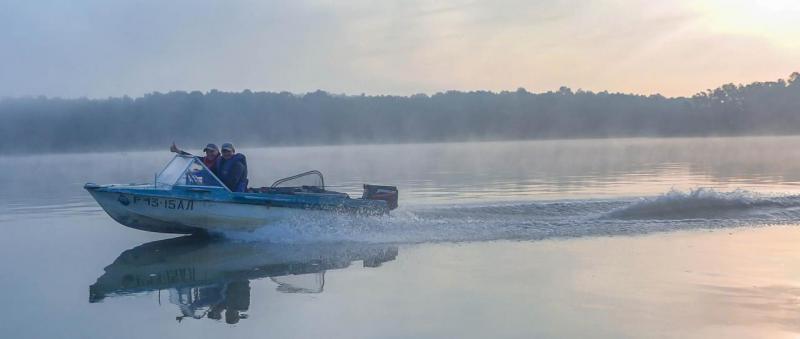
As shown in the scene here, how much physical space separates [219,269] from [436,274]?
11.3ft

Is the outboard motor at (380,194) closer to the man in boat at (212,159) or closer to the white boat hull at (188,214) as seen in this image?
the white boat hull at (188,214)

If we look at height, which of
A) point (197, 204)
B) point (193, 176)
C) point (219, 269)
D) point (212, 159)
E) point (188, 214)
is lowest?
point (219, 269)

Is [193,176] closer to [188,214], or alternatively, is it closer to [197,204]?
[197,204]

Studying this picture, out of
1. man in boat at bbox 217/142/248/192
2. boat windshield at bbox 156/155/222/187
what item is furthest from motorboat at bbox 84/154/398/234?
man in boat at bbox 217/142/248/192

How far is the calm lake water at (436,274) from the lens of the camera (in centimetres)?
947

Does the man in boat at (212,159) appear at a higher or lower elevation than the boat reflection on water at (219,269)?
higher

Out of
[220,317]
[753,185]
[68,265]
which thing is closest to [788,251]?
[220,317]

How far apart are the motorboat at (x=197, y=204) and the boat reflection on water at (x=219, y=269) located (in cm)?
44

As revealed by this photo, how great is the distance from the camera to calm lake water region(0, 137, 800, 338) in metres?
9.47

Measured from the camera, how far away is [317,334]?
9211mm

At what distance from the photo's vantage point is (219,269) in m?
13.2

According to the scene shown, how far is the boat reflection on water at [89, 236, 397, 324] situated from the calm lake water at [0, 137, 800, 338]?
0.13 feet

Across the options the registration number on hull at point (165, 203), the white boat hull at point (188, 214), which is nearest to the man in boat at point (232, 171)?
the white boat hull at point (188, 214)

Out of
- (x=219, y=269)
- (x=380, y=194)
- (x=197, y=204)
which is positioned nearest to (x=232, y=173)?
(x=197, y=204)
